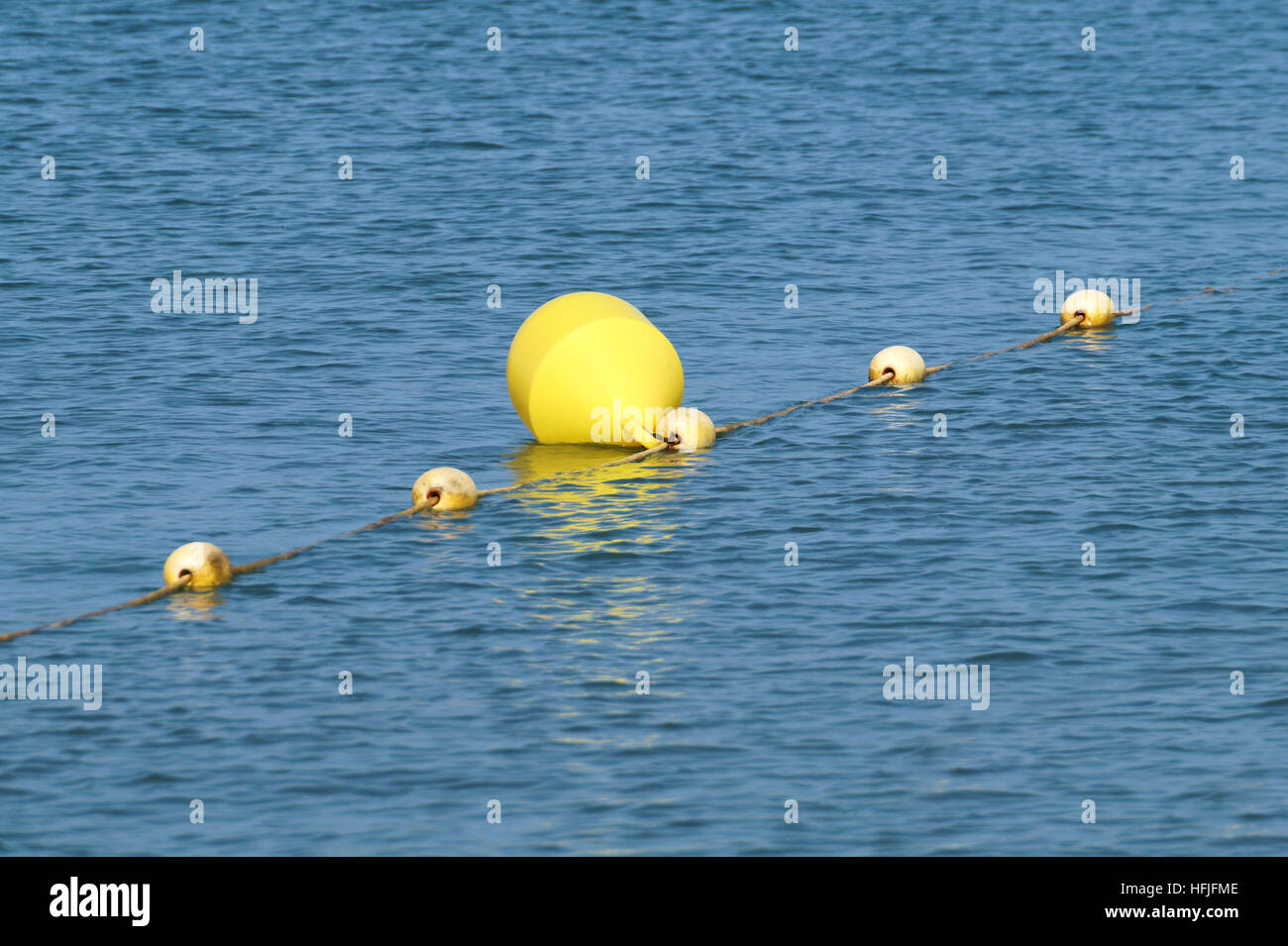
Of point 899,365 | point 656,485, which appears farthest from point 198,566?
point 899,365

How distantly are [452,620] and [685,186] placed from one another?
22381mm

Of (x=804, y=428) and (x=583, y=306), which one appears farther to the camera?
(x=804, y=428)

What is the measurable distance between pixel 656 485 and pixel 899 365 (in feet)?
16.8

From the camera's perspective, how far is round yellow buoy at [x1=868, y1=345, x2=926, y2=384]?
2348 centimetres

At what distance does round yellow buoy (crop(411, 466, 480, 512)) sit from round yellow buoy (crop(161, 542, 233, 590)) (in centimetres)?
255

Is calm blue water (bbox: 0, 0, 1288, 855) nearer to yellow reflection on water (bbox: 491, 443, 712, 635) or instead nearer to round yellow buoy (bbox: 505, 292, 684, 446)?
yellow reflection on water (bbox: 491, 443, 712, 635)

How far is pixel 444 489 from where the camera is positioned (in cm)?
1852

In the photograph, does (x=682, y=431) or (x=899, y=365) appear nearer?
(x=682, y=431)

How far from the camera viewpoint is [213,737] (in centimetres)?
1354

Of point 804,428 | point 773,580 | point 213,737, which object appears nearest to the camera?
point 213,737

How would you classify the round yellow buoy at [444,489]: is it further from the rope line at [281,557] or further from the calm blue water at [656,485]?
the calm blue water at [656,485]

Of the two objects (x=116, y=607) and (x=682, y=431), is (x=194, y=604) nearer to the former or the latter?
(x=116, y=607)
